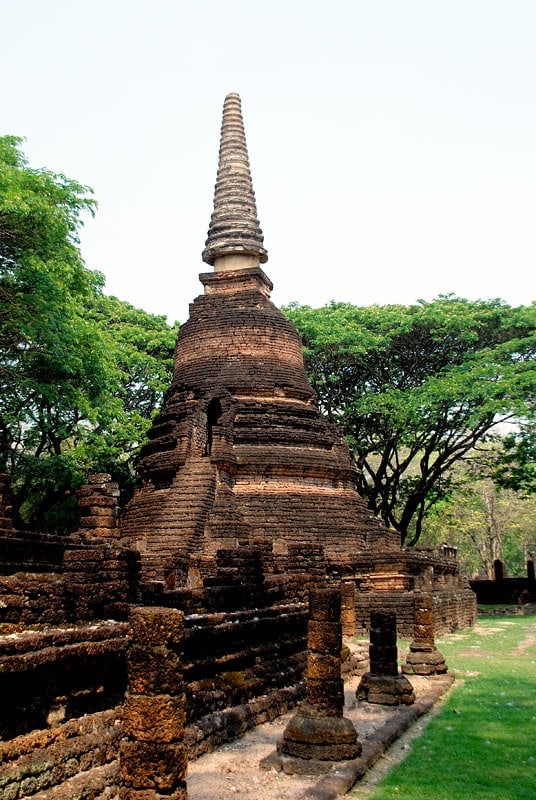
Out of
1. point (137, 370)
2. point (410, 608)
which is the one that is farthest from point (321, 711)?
point (137, 370)

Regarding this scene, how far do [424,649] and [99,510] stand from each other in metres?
6.42

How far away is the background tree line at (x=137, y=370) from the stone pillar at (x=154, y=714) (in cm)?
1326

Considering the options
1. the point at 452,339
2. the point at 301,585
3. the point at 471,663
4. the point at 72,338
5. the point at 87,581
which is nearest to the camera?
the point at 87,581

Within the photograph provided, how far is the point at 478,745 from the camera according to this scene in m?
8.44

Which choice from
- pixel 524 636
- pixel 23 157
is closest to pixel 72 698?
pixel 23 157

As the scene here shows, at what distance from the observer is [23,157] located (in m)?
20.5

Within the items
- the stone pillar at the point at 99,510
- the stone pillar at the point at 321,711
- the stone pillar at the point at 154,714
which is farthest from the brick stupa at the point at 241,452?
the stone pillar at the point at 154,714

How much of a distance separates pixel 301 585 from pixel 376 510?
2192 cm

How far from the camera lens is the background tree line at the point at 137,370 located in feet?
Result: 60.3

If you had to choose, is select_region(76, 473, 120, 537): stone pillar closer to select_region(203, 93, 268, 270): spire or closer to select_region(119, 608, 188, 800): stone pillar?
select_region(119, 608, 188, 800): stone pillar

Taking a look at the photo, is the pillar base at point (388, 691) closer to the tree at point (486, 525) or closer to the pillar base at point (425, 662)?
the pillar base at point (425, 662)

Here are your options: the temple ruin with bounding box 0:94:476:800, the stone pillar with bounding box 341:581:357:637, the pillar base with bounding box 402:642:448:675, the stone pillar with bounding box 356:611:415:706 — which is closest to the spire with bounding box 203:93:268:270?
the temple ruin with bounding box 0:94:476:800

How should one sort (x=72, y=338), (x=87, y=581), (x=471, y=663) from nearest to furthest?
(x=87, y=581)
(x=471, y=663)
(x=72, y=338)

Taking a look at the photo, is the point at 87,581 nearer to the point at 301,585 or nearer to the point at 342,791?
the point at 342,791
